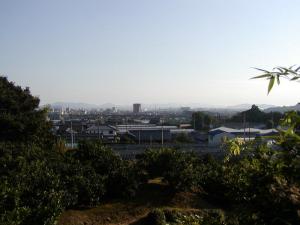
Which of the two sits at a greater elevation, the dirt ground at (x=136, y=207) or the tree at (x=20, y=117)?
the tree at (x=20, y=117)

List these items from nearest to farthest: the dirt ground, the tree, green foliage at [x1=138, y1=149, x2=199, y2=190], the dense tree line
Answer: the dense tree line < the dirt ground < green foliage at [x1=138, y1=149, x2=199, y2=190] < the tree

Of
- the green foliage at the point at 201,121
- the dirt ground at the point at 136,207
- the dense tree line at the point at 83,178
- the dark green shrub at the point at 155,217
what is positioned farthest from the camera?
the green foliage at the point at 201,121

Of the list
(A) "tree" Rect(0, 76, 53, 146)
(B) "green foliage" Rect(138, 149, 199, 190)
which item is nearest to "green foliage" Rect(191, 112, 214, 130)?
(A) "tree" Rect(0, 76, 53, 146)

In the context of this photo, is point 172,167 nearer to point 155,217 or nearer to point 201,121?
point 155,217

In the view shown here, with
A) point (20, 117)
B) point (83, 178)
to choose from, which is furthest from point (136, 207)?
point (20, 117)

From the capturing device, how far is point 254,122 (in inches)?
3241

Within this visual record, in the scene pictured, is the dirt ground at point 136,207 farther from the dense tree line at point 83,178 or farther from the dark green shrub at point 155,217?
the dark green shrub at point 155,217

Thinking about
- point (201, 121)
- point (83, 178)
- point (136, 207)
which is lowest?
point (201, 121)

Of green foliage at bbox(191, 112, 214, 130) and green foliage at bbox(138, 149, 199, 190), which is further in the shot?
green foliage at bbox(191, 112, 214, 130)

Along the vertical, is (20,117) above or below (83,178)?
above

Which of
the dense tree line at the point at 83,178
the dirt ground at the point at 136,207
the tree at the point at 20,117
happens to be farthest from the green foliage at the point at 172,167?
the tree at the point at 20,117

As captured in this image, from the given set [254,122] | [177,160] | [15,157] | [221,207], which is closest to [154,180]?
[177,160]

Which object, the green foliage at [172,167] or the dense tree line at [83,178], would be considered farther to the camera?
the green foliage at [172,167]

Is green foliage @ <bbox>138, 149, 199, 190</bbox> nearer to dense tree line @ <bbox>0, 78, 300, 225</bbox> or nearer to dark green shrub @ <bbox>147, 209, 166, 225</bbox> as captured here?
dense tree line @ <bbox>0, 78, 300, 225</bbox>
